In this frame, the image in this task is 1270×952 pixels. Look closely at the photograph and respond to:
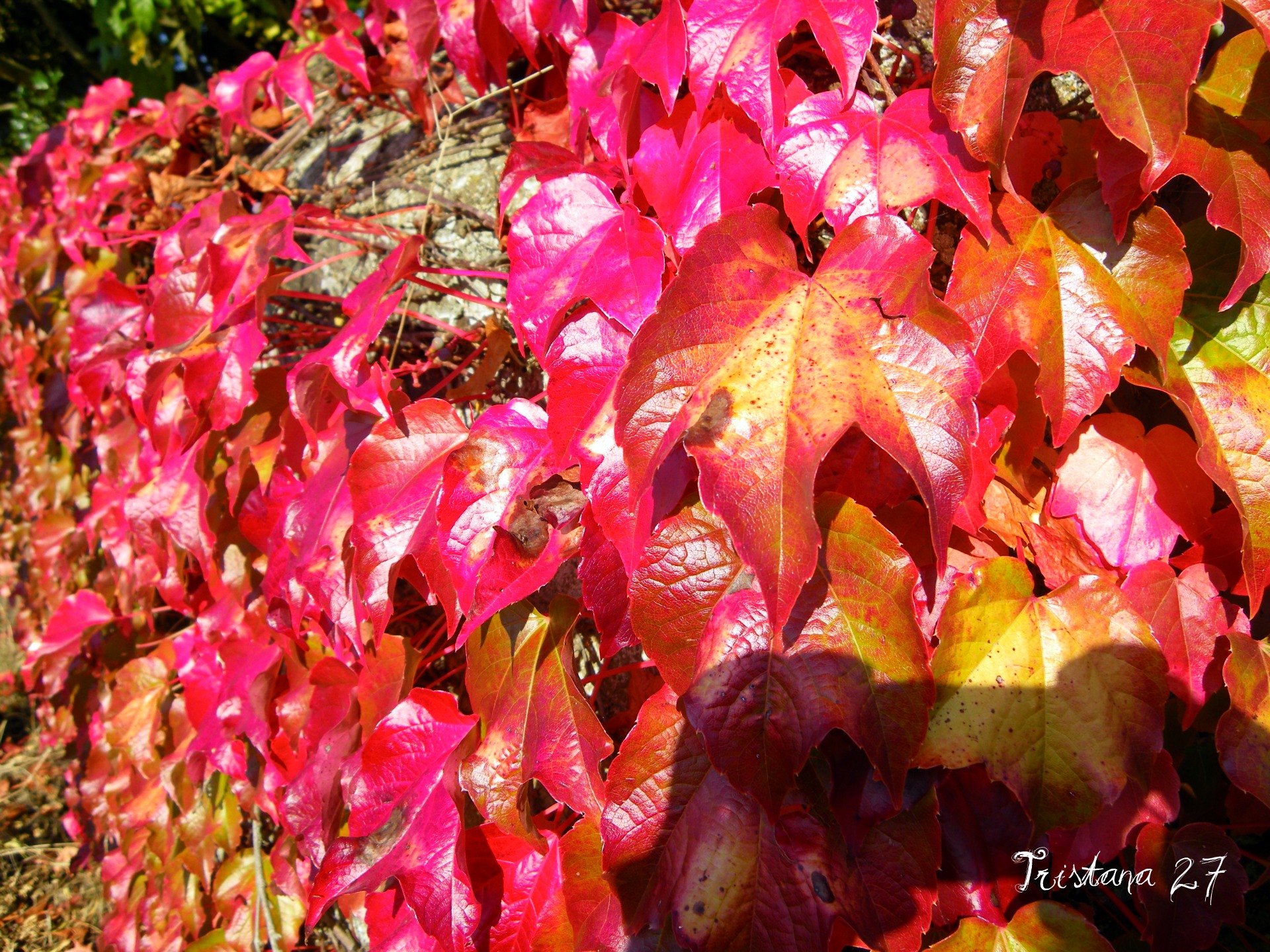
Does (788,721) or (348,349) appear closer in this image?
(788,721)

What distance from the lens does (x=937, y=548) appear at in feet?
2.11

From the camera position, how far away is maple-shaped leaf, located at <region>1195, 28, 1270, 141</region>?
82cm

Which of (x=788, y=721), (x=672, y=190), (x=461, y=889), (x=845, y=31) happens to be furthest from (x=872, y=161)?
(x=461, y=889)

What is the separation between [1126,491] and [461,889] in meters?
0.99

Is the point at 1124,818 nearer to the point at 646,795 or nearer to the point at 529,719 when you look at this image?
the point at 646,795

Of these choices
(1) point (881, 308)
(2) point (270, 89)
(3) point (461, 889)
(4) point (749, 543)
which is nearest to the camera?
(4) point (749, 543)

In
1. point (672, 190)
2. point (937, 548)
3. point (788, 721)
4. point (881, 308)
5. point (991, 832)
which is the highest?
point (672, 190)

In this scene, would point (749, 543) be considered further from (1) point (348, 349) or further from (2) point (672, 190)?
(1) point (348, 349)

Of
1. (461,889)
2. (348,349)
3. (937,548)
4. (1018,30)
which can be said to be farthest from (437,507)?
(1018,30)

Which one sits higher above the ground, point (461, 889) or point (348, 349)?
point (348, 349)

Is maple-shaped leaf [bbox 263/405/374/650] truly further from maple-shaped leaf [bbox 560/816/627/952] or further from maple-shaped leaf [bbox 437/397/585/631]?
maple-shaped leaf [bbox 560/816/627/952]

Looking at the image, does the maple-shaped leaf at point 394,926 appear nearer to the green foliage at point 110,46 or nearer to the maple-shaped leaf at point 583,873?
the maple-shaped leaf at point 583,873

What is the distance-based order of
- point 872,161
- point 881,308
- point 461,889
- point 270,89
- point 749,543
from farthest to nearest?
1. point 270,89
2. point 461,889
3. point 872,161
4. point 881,308
5. point 749,543
